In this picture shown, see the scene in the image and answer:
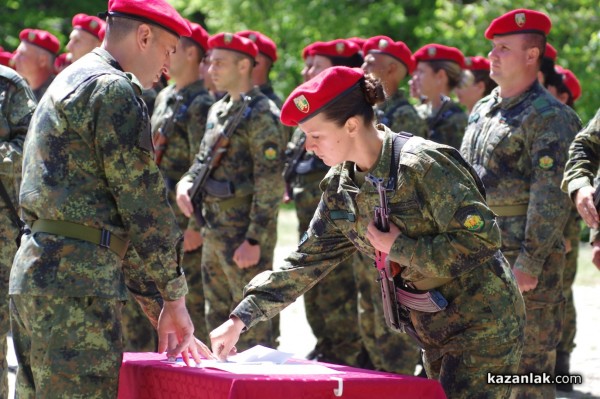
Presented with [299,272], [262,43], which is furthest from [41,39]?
[299,272]

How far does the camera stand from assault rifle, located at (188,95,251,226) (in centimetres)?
788

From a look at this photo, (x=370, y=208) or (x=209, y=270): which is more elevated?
(x=370, y=208)

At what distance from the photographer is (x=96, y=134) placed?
421 cm

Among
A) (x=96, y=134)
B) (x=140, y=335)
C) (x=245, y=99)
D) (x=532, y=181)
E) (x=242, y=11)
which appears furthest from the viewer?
(x=242, y=11)

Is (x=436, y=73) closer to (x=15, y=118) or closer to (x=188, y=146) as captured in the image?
(x=188, y=146)

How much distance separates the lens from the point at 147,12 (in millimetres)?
4418

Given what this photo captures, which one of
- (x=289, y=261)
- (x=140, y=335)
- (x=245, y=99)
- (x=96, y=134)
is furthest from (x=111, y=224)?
(x=140, y=335)

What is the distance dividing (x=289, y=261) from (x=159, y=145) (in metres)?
4.27

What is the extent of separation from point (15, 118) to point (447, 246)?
350cm

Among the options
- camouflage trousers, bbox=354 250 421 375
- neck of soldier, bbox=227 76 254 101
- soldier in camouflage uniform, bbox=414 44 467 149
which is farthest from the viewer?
soldier in camouflage uniform, bbox=414 44 467 149

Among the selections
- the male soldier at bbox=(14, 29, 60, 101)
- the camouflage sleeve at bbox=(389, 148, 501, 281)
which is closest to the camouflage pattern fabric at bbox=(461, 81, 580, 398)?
the camouflage sleeve at bbox=(389, 148, 501, 281)

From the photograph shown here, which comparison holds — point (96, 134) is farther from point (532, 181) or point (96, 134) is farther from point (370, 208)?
point (532, 181)

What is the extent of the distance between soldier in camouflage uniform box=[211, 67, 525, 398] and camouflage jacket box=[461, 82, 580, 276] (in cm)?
198

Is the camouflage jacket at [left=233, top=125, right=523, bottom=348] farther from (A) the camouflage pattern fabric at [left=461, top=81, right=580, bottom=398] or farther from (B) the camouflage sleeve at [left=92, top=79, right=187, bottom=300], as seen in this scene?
(A) the camouflage pattern fabric at [left=461, top=81, right=580, bottom=398]
